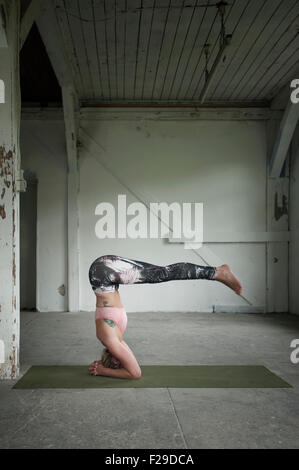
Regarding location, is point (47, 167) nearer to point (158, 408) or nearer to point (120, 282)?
point (120, 282)

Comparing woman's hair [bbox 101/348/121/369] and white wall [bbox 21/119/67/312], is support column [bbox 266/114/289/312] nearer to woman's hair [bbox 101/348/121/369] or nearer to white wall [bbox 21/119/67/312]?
white wall [bbox 21/119/67/312]

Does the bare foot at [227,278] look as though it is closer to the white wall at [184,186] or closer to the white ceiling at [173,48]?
the white ceiling at [173,48]

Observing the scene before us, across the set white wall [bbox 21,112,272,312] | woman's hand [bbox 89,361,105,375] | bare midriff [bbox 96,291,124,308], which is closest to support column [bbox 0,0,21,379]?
woman's hand [bbox 89,361,105,375]

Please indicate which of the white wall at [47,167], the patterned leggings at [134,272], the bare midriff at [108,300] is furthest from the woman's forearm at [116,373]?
the white wall at [47,167]

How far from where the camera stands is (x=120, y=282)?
397 centimetres

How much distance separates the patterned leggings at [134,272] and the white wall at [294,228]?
454 cm

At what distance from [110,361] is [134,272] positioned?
96 cm

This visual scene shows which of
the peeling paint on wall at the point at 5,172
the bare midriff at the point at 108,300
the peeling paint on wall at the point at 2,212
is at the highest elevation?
the peeling paint on wall at the point at 5,172

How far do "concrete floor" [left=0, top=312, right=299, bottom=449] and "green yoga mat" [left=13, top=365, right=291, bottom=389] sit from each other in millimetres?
133

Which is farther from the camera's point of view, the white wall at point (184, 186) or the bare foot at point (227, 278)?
the white wall at point (184, 186)

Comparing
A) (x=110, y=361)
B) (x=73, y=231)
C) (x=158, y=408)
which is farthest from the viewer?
(x=73, y=231)

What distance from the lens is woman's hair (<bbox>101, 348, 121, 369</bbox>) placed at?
4.07 m

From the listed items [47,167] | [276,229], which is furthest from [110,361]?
[276,229]

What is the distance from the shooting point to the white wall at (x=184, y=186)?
26.3ft
